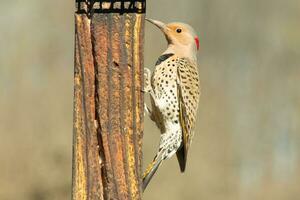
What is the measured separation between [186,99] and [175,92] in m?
0.08

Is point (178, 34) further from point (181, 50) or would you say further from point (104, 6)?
point (104, 6)

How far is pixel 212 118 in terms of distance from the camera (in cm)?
789

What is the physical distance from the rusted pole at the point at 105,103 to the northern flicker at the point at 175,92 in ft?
4.52

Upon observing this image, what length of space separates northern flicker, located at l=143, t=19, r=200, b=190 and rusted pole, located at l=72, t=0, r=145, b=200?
1376 millimetres

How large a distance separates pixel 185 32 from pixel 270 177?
360 cm

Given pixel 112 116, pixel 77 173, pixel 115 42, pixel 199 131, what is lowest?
pixel 199 131

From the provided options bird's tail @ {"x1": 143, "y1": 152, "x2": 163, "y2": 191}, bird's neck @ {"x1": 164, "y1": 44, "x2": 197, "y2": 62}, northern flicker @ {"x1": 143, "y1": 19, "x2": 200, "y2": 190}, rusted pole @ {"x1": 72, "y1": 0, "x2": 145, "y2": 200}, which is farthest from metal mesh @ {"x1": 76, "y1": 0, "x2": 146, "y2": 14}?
bird's neck @ {"x1": 164, "y1": 44, "x2": 197, "y2": 62}

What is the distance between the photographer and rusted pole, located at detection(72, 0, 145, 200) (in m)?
3.25

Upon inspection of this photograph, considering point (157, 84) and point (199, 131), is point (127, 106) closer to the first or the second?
point (157, 84)

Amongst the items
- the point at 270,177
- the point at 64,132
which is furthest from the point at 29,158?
the point at 270,177

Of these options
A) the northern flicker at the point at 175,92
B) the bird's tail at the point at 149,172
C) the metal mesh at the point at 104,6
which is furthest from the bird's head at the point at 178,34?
the metal mesh at the point at 104,6

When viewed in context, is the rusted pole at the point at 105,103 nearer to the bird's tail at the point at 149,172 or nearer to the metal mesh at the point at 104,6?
the metal mesh at the point at 104,6

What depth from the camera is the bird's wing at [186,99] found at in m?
4.93

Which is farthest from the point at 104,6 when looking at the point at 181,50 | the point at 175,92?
the point at 181,50
